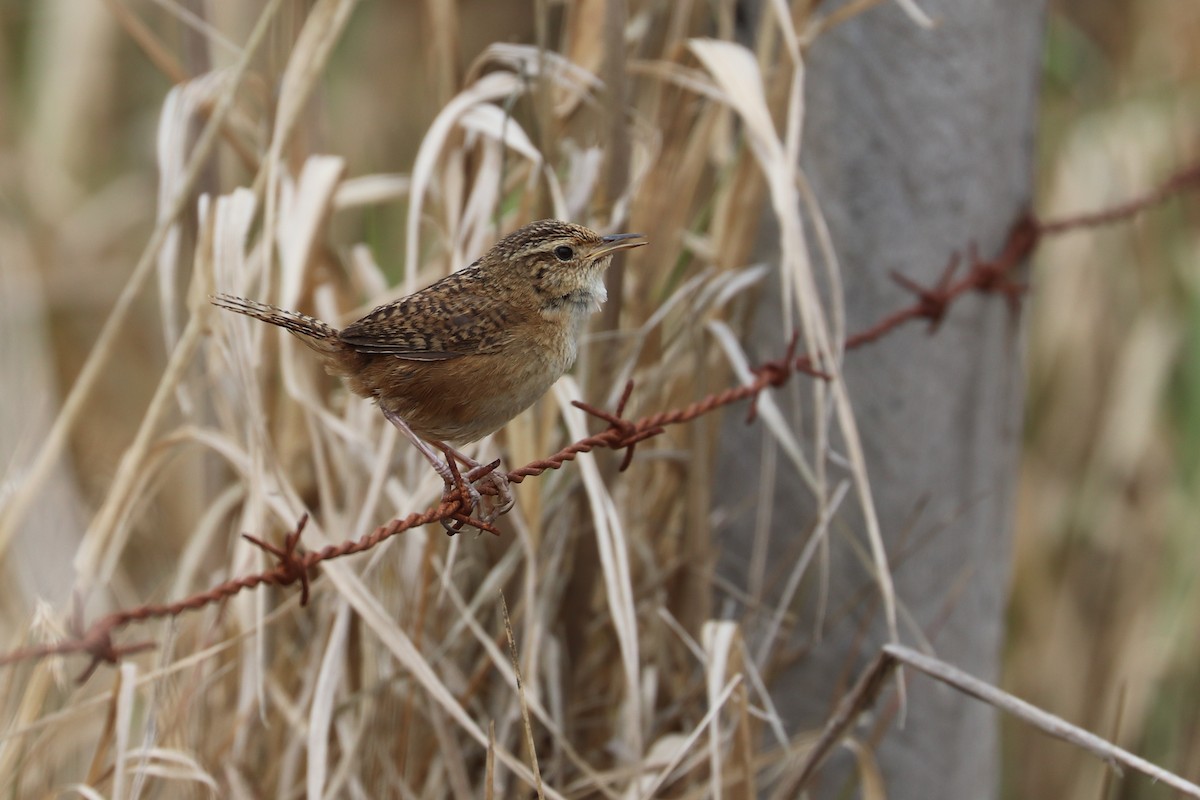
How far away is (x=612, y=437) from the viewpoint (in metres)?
1.97

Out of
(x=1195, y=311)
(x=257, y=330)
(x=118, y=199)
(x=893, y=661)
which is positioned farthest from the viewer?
(x=118, y=199)

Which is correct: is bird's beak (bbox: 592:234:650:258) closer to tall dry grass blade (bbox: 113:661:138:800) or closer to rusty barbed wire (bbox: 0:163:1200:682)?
rusty barbed wire (bbox: 0:163:1200:682)

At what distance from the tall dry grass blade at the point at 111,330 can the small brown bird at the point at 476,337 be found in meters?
0.34

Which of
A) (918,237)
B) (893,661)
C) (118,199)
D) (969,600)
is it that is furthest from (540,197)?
(118,199)

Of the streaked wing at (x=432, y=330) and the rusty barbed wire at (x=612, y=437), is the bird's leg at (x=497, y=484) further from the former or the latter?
the streaked wing at (x=432, y=330)

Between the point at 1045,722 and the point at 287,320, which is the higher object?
the point at 287,320

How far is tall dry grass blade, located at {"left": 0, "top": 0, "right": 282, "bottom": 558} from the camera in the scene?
7.25 feet

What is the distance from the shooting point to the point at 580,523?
2381 mm

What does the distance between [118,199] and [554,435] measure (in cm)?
301

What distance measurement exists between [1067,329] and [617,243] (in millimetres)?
2509

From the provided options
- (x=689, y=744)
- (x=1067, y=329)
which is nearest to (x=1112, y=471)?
(x=1067, y=329)

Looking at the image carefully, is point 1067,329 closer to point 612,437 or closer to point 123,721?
point 612,437

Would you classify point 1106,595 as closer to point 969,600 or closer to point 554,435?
point 969,600

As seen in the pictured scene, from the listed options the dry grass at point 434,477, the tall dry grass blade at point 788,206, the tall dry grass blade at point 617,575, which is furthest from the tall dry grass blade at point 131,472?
the tall dry grass blade at point 788,206
